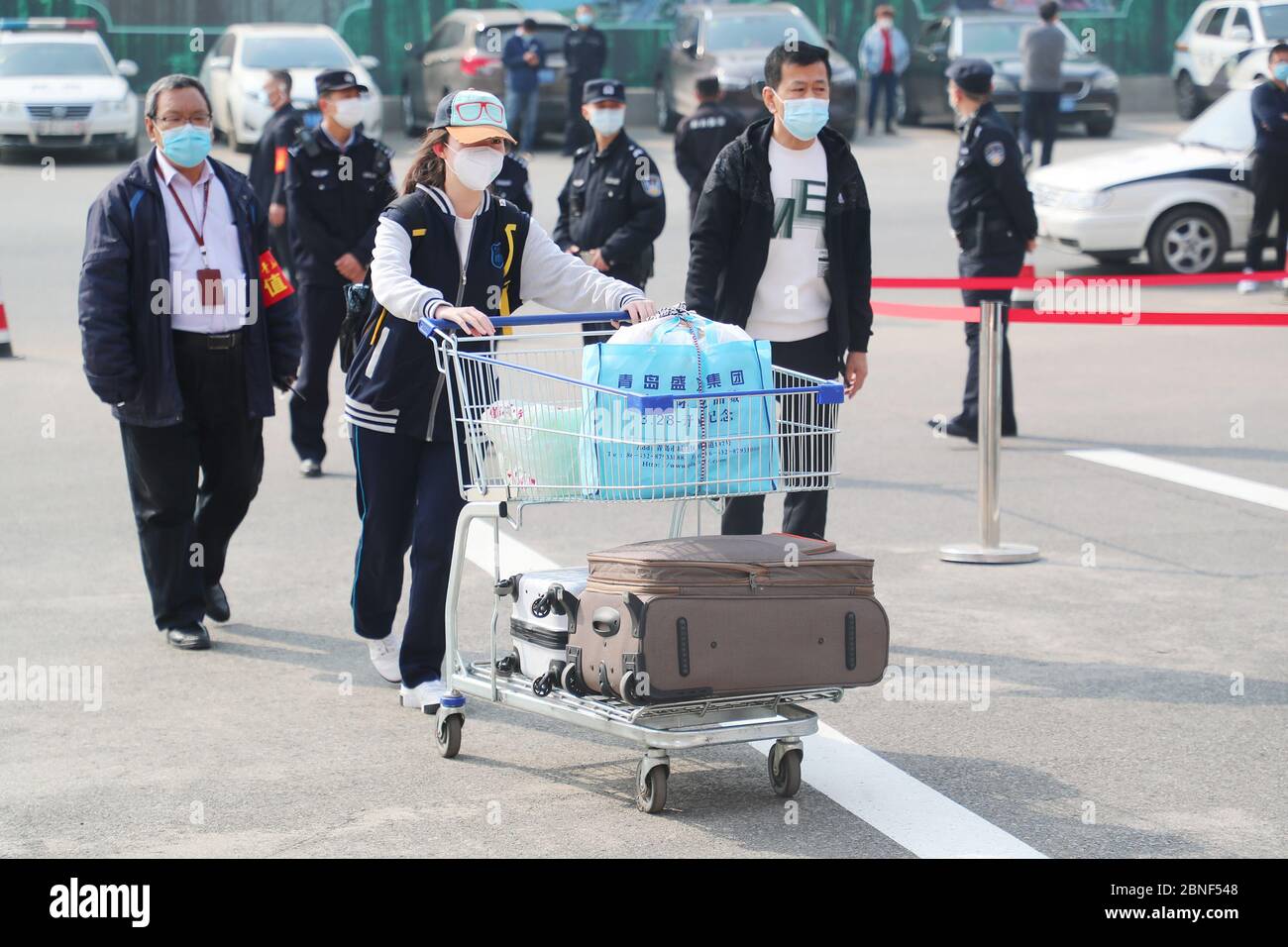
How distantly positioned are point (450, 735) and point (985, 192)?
6224 millimetres

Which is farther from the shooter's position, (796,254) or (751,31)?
(751,31)

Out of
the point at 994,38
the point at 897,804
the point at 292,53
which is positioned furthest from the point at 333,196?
the point at 994,38

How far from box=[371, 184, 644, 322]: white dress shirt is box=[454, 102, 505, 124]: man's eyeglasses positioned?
273mm

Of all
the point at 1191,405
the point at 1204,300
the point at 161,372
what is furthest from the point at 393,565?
the point at 1204,300

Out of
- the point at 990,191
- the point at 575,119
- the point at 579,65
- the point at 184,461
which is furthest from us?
the point at 575,119

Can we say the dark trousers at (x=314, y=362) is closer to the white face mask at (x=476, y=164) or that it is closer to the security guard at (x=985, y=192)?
the security guard at (x=985, y=192)

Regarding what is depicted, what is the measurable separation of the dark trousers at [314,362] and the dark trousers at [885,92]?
20.9 meters

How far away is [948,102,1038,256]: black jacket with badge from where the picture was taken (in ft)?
35.9

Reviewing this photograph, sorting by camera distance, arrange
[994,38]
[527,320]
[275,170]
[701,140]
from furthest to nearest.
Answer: [994,38]
[701,140]
[275,170]
[527,320]

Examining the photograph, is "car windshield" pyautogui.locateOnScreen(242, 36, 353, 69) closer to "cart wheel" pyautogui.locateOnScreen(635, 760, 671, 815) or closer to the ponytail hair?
the ponytail hair

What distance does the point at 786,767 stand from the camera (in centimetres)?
554

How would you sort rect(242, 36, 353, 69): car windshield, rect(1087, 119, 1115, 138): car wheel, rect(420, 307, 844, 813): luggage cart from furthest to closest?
rect(1087, 119, 1115, 138): car wheel → rect(242, 36, 353, 69): car windshield → rect(420, 307, 844, 813): luggage cart

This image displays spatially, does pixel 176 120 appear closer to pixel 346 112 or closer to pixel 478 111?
pixel 478 111

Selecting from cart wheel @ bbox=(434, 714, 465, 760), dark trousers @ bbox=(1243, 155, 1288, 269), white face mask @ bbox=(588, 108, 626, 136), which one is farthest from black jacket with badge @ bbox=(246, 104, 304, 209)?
dark trousers @ bbox=(1243, 155, 1288, 269)
